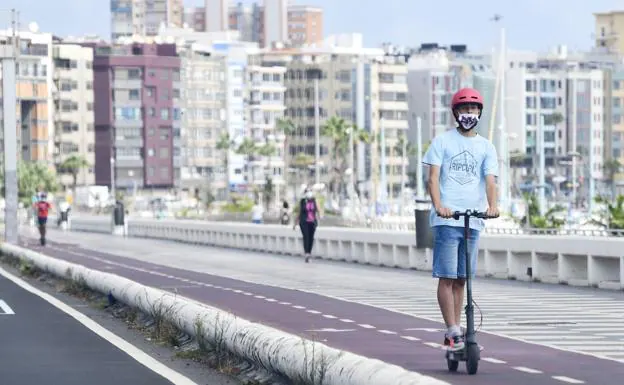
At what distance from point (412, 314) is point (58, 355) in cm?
647

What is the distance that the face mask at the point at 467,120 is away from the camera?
45.9ft

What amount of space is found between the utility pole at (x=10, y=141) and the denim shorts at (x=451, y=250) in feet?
139

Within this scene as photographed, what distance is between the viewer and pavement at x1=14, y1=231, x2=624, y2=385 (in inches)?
600


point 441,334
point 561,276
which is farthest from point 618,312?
point 561,276

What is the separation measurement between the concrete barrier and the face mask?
15690mm

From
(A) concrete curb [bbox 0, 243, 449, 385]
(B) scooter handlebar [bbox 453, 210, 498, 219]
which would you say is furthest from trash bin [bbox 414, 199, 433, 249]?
(B) scooter handlebar [bbox 453, 210, 498, 219]

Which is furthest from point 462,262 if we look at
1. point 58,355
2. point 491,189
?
point 58,355

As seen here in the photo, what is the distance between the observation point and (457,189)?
14203 millimetres

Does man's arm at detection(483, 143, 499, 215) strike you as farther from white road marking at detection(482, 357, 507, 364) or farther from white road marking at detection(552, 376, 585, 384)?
white road marking at detection(482, 357, 507, 364)

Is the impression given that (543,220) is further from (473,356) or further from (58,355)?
(473,356)

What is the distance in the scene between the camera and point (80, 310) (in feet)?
83.5

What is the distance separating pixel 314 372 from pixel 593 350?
17.1 ft

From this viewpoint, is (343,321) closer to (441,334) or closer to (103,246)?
(441,334)

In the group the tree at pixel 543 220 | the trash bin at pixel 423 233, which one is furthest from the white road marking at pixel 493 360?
the tree at pixel 543 220
